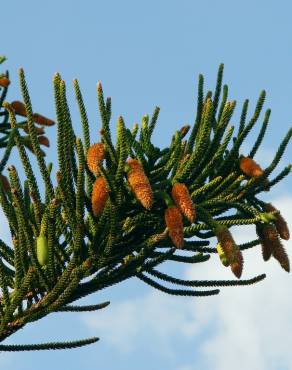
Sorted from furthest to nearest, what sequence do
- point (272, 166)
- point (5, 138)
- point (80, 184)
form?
1. point (5, 138)
2. point (272, 166)
3. point (80, 184)

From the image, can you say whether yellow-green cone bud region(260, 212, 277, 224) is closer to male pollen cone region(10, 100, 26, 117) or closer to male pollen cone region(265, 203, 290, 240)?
male pollen cone region(265, 203, 290, 240)

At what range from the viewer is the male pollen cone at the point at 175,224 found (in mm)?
3949

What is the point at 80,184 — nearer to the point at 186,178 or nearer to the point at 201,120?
the point at 186,178

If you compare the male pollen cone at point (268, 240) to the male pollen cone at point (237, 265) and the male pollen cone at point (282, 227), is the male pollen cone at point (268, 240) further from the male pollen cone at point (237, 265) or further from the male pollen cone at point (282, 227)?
the male pollen cone at point (237, 265)

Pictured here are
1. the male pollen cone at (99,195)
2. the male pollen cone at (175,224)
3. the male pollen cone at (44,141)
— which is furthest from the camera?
the male pollen cone at (44,141)

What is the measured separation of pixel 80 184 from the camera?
13.2 ft

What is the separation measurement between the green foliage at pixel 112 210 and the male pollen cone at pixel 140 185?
69 mm

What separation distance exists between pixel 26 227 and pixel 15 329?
68cm

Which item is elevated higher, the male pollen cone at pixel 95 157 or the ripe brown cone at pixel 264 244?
the male pollen cone at pixel 95 157

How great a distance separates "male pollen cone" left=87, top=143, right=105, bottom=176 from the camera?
4.13 metres

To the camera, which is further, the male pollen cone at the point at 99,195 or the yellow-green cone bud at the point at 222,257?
the yellow-green cone bud at the point at 222,257

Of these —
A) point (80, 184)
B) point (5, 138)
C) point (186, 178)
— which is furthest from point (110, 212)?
point (5, 138)

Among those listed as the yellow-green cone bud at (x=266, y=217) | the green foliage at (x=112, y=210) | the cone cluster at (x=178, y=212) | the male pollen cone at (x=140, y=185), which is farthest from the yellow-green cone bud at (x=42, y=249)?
the yellow-green cone bud at (x=266, y=217)

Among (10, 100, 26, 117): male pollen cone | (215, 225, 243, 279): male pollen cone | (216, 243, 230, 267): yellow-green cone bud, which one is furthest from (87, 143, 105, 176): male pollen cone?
(10, 100, 26, 117): male pollen cone
